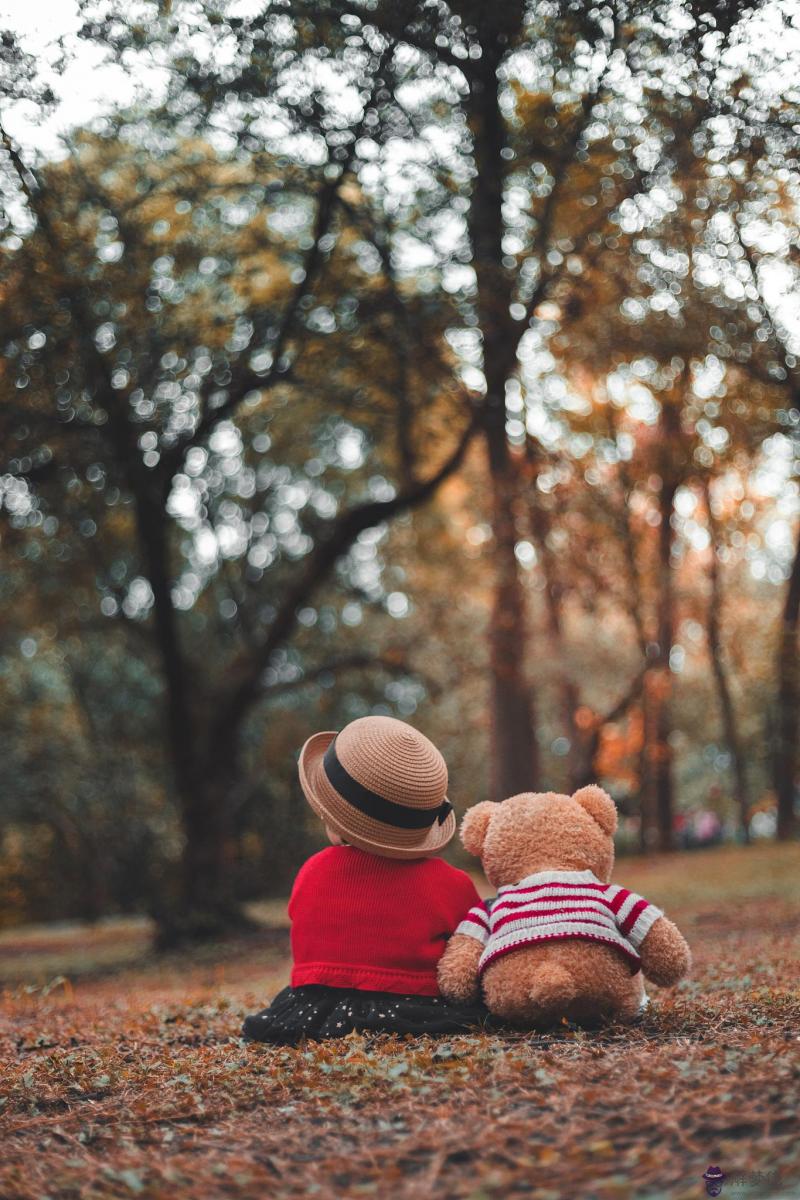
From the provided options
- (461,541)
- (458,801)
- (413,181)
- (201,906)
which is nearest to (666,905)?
(201,906)

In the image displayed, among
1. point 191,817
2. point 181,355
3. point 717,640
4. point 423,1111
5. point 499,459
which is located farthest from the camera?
point 717,640

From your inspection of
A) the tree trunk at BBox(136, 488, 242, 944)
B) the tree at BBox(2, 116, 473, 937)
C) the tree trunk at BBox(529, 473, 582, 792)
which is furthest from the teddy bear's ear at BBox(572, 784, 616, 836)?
the tree trunk at BBox(529, 473, 582, 792)

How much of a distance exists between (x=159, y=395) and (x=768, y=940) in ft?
27.4

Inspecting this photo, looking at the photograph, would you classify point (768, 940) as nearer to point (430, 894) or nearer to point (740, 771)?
point (430, 894)

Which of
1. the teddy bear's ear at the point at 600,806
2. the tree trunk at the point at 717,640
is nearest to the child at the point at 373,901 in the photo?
the teddy bear's ear at the point at 600,806

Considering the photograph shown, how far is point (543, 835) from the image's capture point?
4.70 metres

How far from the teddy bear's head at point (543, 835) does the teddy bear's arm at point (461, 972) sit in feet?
1.06

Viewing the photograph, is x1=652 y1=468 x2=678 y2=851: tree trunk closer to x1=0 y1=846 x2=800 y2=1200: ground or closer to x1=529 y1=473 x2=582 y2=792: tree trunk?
x1=529 y1=473 x2=582 y2=792: tree trunk

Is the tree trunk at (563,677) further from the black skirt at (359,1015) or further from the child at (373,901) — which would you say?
the black skirt at (359,1015)

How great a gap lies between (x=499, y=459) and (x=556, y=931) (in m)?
12.1

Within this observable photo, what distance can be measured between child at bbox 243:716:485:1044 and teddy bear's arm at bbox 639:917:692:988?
2.29 feet

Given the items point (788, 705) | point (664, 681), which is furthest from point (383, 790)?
point (788, 705)

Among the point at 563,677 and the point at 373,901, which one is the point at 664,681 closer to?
the point at 563,677

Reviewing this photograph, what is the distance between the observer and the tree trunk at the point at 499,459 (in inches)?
425
